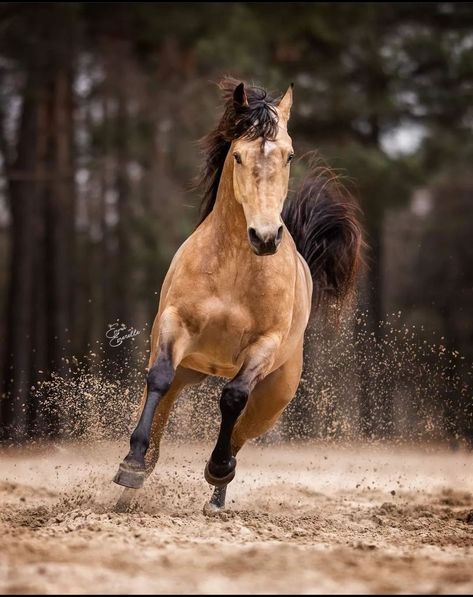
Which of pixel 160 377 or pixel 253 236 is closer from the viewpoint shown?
pixel 253 236

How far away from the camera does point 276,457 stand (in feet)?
34.9

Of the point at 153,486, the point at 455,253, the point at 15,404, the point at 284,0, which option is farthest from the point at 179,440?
the point at 455,253

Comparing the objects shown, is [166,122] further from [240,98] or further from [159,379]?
[159,379]

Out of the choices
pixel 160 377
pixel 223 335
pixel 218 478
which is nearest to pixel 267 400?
pixel 218 478

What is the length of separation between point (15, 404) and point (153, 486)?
8128 mm

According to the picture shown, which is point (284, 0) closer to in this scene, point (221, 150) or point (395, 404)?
point (395, 404)

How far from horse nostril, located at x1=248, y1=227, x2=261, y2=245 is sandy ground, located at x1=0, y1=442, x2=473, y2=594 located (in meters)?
1.44

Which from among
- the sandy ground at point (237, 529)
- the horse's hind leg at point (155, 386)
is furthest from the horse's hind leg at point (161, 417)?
the horse's hind leg at point (155, 386)

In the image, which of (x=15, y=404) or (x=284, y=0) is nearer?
(x=15, y=404)

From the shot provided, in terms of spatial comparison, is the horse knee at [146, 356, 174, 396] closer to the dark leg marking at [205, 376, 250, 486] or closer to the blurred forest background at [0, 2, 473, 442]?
the dark leg marking at [205, 376, 250, 486]

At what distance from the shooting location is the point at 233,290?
566cm

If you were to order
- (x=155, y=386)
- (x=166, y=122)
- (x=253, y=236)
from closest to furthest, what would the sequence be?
1. (x=253, y=236)
2. (x=155, y=386)
3. (x=166, y=122)

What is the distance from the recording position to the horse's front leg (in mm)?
5496

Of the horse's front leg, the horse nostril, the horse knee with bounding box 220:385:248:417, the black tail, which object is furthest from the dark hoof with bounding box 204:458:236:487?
the black tail
